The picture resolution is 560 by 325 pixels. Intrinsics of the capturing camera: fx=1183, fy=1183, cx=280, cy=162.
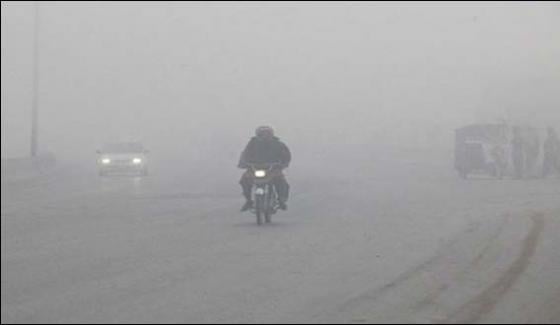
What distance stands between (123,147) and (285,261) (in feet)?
116

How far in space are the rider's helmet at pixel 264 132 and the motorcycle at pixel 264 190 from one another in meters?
0.59

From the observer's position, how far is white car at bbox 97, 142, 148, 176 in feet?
159

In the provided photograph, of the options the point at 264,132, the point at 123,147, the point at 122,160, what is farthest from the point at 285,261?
the point at 123,147

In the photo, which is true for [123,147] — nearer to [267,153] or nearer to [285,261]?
[267,153]

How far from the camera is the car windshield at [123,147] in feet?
163

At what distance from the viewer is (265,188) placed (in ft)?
70.5

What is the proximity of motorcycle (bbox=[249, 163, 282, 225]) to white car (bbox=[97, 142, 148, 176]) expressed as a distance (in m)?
26.9

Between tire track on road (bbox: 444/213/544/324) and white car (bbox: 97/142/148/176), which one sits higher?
white car (bbox: 97/142/148/176)

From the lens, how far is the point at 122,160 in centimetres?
4859

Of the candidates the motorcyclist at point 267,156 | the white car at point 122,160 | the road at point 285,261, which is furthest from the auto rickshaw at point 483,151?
the motorcyclist at point 267,156

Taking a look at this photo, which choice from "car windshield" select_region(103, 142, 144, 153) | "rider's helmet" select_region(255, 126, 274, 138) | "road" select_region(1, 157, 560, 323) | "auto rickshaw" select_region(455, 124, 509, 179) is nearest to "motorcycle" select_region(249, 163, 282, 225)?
"road" select_region(1, 157, 560, 323)

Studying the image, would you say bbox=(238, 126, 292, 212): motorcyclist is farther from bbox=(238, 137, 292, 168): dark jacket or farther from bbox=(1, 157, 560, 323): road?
bbox=(1, 157, 560, 323): road

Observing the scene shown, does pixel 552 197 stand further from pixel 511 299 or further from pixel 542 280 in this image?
pixel 511 299

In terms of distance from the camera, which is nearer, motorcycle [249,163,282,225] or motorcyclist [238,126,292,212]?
motorcycle [249,163,282,225]
